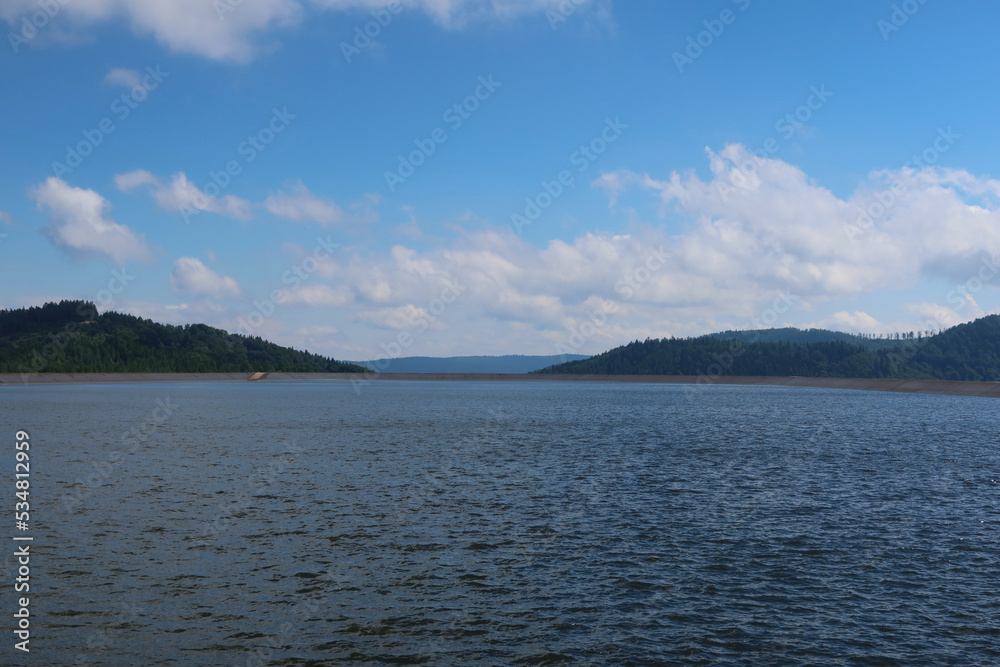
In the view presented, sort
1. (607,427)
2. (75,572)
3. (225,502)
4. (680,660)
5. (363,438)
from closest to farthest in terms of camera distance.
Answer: (680,660) < (75,572) < (225,502) < (363,438) < (607,427)

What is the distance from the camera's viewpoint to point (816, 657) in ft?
52.1

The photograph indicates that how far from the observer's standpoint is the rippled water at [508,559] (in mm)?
16516

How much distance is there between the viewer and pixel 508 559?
936 inches

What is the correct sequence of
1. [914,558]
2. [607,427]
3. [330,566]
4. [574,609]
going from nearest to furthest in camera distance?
[574,609]
[330,566]
[914,558]
[607,427]

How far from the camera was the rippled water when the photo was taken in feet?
54.2

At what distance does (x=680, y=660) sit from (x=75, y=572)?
17589 mm

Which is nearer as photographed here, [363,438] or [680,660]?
[680,660]

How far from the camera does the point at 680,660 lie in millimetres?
15695

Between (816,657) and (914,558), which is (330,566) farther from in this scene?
(914,558)

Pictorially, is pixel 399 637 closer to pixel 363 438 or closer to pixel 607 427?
pixel 363 438

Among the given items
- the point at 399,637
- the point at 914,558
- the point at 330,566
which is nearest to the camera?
the point at 399,637

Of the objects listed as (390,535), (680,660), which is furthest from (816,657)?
(390,535)

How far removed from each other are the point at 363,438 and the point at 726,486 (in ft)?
118

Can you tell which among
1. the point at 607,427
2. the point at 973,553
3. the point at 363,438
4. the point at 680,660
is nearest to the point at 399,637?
the point at 680,660
